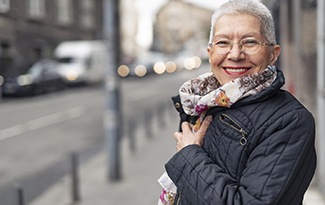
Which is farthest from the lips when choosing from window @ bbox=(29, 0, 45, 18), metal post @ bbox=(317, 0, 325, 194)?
metal post @ bbox=(317, 0, 325, 194)

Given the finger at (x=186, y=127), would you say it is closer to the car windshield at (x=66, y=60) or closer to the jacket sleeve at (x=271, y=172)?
the jacket sleeve at (x=271, y=172)

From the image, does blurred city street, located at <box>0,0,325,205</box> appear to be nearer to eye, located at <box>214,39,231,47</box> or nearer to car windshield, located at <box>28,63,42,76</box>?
eye, located at <box>214,39,231,47</box>

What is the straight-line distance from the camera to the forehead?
1503mm

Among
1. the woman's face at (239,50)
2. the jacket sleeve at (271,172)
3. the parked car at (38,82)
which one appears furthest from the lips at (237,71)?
the parked car at (38,82)

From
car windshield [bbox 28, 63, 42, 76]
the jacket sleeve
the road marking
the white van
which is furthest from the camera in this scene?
the white van

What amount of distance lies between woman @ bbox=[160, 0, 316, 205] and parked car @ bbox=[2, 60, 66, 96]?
510 inches

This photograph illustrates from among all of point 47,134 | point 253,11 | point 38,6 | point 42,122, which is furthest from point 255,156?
point 42,122

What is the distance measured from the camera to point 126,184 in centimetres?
626

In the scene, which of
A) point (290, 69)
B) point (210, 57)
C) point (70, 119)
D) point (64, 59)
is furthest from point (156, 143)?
point (64, 59)

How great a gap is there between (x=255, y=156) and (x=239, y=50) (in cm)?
34

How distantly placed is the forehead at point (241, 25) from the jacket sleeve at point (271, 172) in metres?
0.29

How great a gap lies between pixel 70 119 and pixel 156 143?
444 centimetres

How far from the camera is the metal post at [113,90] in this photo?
633 centimetres

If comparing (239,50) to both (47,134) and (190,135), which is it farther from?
(47,134)
